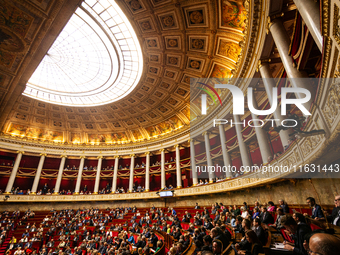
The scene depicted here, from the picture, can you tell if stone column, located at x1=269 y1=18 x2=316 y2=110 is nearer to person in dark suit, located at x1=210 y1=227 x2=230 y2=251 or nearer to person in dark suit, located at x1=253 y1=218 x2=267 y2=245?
person in dark suit, located at x1=253 y1=218 x2=267 y2=245

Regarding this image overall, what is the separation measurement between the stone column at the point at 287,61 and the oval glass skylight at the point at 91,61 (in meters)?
10.2

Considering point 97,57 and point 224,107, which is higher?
point 97,57

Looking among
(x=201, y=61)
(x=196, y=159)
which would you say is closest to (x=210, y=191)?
(x=196, y=159)

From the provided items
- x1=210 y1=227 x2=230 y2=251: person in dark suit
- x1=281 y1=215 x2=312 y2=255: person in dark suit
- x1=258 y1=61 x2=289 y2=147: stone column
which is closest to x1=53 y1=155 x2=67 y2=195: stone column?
x1=210 y1=227 x2=230 y2=251: person in dark suit

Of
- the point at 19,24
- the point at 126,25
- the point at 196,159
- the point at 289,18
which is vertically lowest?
the point at 196,159

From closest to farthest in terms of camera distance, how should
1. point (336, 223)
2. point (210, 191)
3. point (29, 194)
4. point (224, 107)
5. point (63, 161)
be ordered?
1. point (336, 223)
2. point (210, 191)
3. point (224, 107)
4. point (29, 194)
5. point (63, 161)

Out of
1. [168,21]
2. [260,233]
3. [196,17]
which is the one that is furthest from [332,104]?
[168,21]

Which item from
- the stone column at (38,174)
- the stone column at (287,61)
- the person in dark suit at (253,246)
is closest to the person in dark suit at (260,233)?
the person in dark suit at (253,246)

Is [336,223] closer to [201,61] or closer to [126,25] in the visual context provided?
[201,61]

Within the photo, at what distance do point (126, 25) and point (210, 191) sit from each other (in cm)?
1441

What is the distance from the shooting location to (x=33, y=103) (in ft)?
72.3

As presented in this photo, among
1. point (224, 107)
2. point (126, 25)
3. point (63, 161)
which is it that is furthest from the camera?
point (63, 161)

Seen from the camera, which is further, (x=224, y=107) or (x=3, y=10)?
(x=224, y=107)

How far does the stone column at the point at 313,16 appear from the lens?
171 inches
